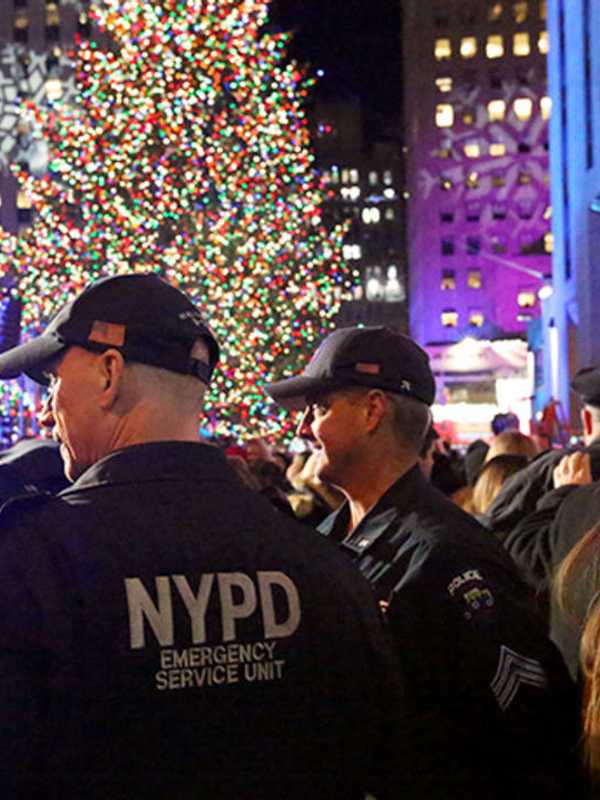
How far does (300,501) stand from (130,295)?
5.36 meters

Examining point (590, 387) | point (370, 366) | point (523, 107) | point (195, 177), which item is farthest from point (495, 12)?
point (370, 366)

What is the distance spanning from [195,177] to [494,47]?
282ft

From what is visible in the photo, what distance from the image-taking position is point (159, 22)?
25891 millimetres

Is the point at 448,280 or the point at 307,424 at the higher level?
the point at 307,424

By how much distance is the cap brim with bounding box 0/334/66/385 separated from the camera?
2410 mm

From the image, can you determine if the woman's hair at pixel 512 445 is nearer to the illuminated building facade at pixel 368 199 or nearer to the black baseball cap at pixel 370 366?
the black baseball cap at pixel 370 366

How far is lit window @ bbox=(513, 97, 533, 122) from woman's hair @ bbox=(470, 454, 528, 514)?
327 feet

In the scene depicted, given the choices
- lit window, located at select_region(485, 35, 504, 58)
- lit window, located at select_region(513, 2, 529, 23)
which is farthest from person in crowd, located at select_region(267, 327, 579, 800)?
lit window, located at select_region(513, 2, 529, 23)

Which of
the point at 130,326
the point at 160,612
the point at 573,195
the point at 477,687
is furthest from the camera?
the point at 573,195

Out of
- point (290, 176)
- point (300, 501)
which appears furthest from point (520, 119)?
point (300, 501)

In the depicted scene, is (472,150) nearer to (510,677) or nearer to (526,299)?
(526,299)

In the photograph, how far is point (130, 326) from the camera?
92.7 inches

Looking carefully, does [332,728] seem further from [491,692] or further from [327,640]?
[491,692]

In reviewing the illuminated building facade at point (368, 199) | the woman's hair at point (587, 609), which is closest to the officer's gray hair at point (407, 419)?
the woman's hair at point (587, 609)
